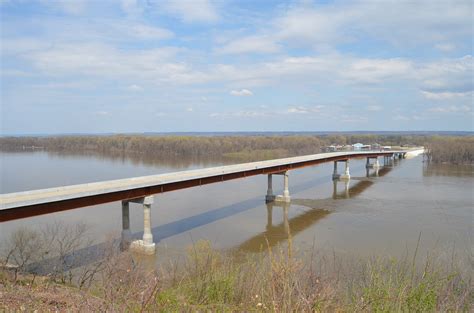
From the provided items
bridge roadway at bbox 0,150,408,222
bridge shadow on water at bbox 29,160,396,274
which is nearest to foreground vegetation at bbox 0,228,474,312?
bridge shadow on water at bbox 29,160,396,274

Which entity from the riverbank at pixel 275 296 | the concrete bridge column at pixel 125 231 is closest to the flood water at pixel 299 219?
the concrete bridge column at pixel 125 231

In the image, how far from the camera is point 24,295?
839 cm

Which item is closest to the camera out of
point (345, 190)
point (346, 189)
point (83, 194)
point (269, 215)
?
point (83, 194)

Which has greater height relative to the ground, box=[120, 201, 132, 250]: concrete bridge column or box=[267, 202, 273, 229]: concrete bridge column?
box=[120, 201, 132, 250]: concrete bridge column

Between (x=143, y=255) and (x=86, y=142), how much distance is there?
122 m

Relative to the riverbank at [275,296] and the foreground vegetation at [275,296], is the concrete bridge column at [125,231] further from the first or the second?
the riverbank at [275,296]

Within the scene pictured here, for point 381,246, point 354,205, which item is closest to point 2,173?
point 354,205

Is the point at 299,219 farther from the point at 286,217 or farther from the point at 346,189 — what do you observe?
the point at 346,189

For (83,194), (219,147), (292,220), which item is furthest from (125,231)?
(219,147)

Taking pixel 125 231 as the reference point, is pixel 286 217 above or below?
below

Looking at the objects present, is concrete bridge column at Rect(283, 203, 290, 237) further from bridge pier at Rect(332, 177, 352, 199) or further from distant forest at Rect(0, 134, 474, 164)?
distant forest at Rect(0, 134, 474, 164)

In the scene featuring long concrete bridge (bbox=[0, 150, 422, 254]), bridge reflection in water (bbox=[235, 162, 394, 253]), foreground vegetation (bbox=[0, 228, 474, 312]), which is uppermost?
foreground vegetation (bbox=[0, 228, 474, 312])

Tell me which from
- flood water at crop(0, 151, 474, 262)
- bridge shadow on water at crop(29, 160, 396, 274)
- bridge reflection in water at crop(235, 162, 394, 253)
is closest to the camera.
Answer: bridge shadow on water at crop(29, 160, 396, 274)

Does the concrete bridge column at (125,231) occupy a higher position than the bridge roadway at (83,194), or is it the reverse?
the bridge roadway at (83,194)
